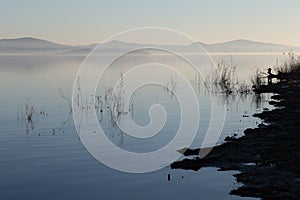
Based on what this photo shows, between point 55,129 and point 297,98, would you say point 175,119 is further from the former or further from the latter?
point 297,98

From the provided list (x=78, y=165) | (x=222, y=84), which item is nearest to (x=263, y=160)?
(x=78, y=165)

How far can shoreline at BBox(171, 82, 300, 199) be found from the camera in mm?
14334

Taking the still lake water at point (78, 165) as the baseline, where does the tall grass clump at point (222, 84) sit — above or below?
above

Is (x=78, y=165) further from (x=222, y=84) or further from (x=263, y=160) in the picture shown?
(x=222, y=84)

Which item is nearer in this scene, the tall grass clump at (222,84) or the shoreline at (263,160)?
the shoreline at (263,160)

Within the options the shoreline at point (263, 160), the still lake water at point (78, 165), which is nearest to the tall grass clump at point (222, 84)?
the still lake water at point (78, 165)

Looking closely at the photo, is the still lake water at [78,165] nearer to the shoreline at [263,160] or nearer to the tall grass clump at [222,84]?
the shoreline at [263,160]

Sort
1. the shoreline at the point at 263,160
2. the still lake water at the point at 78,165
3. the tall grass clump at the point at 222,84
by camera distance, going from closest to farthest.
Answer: the shoreline at the point at 263,160
the still lake water at the point at 78,165
the tall grass clump at the point at 222,84

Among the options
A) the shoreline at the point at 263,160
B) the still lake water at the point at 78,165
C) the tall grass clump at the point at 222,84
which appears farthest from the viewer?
the tall grass clump at the point at 222,84

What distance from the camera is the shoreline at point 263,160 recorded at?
1433 cm

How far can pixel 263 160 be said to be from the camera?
1747 cm

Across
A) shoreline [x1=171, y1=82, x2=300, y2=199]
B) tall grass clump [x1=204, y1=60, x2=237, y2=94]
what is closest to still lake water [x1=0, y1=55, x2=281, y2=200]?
shoreline [x1=171, y1=82, x2=300, y2=199]

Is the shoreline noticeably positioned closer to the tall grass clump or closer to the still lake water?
the still lake water

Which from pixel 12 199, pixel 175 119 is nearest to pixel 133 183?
pixel 12 199
